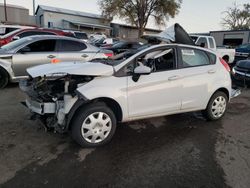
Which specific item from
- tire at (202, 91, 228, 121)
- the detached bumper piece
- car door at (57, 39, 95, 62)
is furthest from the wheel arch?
car door at (57, 39, 95, 62)

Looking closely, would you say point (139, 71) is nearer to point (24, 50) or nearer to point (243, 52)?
point (24, 50)

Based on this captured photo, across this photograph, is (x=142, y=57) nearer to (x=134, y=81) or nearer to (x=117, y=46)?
(x=134, y=81)

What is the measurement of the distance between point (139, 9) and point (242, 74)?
37.1 meters

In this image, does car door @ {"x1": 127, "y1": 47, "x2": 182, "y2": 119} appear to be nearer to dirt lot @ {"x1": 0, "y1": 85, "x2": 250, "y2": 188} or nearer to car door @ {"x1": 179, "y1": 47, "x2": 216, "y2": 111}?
car door @ {"x1": 179, "y1": 47, "x2": 216, "y2": 111}

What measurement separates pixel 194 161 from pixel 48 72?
258cm

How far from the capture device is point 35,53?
729cm

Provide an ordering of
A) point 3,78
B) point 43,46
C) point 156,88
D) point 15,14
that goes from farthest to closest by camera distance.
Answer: point 15,14
point 43,46
point 3,78
point 156,88

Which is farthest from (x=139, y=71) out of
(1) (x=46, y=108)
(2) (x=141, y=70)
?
(1) (x=46, y=108)

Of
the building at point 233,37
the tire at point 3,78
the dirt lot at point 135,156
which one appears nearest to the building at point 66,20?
the building at point 233,37

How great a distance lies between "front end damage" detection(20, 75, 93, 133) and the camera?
360cm

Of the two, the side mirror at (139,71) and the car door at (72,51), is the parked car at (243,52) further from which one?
the side mirror at (139,71)

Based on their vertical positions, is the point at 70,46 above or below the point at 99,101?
above

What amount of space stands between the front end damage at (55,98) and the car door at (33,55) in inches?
135

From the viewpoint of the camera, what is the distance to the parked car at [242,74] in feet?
27.4
